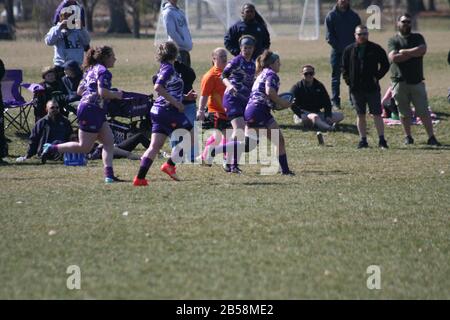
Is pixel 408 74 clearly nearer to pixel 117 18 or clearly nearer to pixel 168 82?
pixel 168 82

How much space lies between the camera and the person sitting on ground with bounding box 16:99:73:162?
15758mm

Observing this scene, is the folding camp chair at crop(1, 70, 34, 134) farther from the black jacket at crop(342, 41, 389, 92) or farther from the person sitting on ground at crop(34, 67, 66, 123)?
the black jacket at crop(342, 41, 389, 92)

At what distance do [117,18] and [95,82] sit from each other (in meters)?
54.2

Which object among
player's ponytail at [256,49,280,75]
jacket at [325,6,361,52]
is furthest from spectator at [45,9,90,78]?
player's ponytail at [256,49,280,75]

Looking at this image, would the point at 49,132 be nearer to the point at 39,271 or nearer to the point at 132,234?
the point at 132,234

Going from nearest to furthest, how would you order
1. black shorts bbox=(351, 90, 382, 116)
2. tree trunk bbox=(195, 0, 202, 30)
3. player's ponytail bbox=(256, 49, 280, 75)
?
player's ponytail bbox=(256, 49, 280, 75)
black shorts bbox=(351, 90, 382, 116)
tree trunk bbox=(195, 0, 202, 30)

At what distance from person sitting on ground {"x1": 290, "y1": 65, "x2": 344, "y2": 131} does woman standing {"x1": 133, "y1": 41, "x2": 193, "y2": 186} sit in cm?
640

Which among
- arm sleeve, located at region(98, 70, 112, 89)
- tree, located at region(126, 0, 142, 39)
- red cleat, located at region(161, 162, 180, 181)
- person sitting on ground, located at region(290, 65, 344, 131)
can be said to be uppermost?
arm sleeve, located at region(98, 70, 112, 89)

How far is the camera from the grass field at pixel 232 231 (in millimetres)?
7816

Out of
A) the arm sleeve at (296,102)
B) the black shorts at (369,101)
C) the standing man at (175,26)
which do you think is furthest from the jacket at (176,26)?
the black shorts at (369,101)

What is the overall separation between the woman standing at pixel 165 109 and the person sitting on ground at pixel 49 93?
17.0 ft

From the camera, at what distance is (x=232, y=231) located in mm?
9688

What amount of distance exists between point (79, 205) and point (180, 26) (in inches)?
271

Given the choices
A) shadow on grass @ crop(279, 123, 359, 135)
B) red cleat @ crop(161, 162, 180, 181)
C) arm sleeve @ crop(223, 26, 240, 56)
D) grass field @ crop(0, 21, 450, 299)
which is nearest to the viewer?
grass field @ crop(0, 21, 450, 299)
